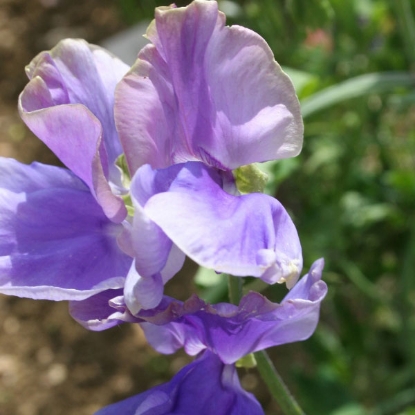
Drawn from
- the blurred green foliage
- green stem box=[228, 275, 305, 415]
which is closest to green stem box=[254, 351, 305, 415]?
green stem box=[228, 275, 305, 415]

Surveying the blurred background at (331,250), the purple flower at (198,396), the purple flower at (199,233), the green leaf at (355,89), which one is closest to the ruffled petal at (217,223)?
the purple flower at (199,233)

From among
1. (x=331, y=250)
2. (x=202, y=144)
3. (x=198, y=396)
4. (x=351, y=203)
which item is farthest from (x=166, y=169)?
(x=351, y=203)

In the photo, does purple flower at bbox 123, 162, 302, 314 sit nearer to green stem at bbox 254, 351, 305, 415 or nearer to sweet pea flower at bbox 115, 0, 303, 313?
sweet pea flower at bbox 115, 0, 303, 313

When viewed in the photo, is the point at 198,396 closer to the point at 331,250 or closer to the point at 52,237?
the point at 52,237

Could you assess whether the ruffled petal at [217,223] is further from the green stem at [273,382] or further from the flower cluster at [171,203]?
the green stem at [273,382]

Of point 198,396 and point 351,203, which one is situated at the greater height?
point 198,396

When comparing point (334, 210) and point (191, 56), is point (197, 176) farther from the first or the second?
point (334, 210)

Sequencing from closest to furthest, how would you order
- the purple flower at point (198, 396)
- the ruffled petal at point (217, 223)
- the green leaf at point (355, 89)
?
the ruffled petal at point (217, 223) → the purple flower at point (198, 396) → the green leaf at point (355, 89)
